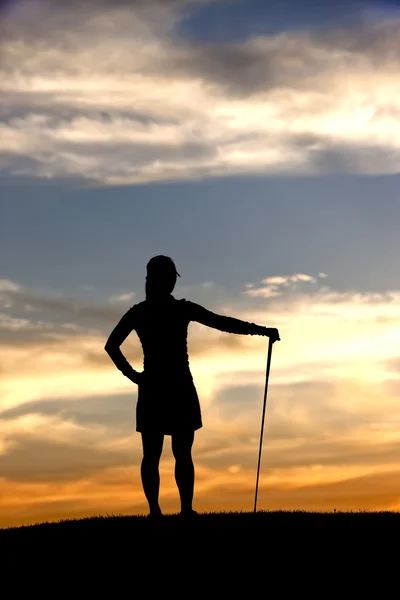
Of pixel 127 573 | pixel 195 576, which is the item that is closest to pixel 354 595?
pixel 195 576

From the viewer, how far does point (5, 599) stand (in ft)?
46.4

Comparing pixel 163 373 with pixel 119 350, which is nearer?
pixel 163 373

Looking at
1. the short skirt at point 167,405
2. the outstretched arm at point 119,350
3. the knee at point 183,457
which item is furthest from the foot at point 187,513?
the outstretched arm at point 119,350

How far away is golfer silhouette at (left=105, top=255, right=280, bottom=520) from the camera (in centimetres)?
1567

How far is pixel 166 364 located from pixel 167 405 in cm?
56

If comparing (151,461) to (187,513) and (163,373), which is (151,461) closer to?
(187,513)

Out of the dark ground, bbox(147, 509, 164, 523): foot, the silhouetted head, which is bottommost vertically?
the dark ground

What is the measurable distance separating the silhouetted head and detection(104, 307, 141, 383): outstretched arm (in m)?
0.53

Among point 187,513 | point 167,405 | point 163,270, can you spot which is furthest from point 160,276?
point 187,513

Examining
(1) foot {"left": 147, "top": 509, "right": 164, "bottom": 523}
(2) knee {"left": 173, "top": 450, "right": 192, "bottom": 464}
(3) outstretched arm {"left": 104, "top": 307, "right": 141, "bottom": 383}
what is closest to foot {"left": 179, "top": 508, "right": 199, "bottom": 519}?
(1) foot {"left": 147, "top": 509, "right": 164, "bottom": 523}

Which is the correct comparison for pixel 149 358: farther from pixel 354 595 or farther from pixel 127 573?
pixel 354 595

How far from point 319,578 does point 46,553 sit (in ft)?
12.6

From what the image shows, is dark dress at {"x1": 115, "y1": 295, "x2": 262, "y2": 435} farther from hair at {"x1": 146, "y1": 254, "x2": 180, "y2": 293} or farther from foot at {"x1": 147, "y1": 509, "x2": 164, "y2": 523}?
foot at {"x1": 147, "y1": 509, "x2": 164, "y2": 523}

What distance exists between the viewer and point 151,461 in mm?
15828
